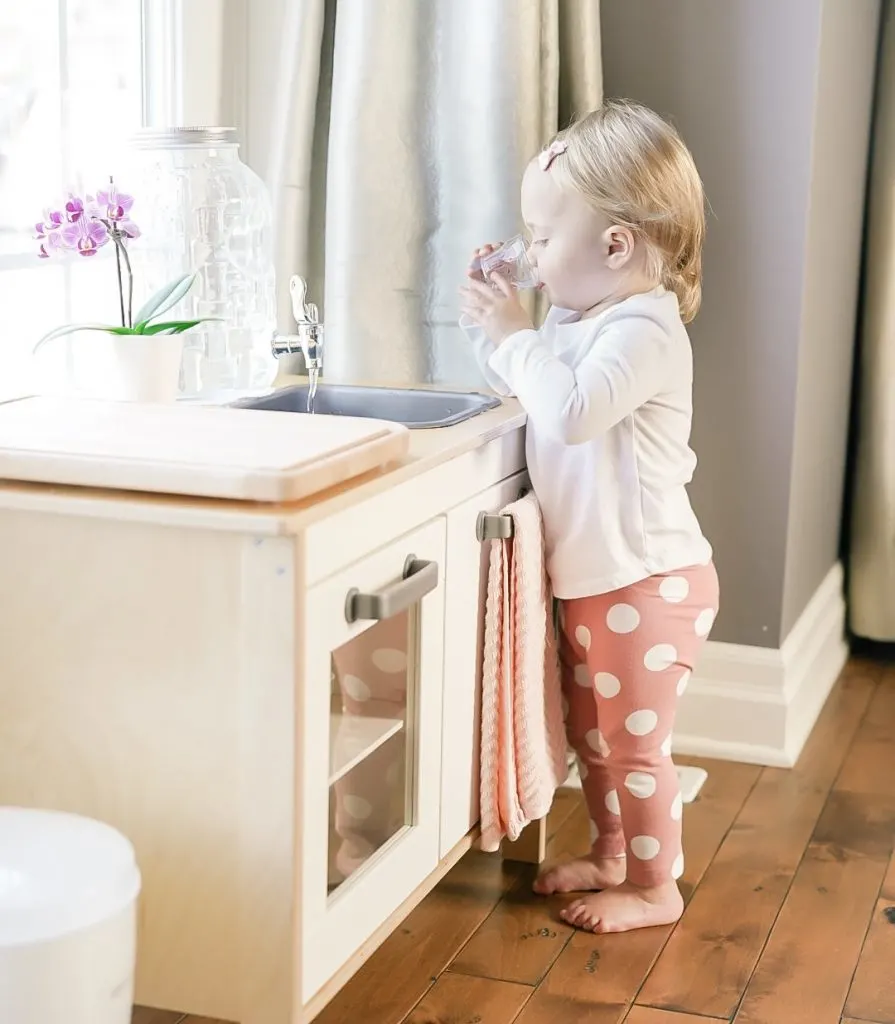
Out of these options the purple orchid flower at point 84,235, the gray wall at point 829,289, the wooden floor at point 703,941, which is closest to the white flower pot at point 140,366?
the purple orchid flower at point 84,235

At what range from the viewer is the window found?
1.91 metres

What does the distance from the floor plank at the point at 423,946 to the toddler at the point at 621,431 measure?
13 centimetres

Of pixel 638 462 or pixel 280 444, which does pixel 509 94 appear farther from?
pixel 280 444

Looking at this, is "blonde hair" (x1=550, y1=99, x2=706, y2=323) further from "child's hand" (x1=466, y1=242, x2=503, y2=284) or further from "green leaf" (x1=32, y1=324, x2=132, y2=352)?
"green leaf" (x1=32, y1=324, x2=132, y2=352)

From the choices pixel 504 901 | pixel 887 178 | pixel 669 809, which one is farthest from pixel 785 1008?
pixel 887 178

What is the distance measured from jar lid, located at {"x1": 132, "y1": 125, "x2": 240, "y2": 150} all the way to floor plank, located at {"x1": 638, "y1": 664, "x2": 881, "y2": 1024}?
119 centimetres

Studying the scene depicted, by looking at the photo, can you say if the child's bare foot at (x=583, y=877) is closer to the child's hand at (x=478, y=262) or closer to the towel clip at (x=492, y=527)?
the towel clip at (x=492, y=527)

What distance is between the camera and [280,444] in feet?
4.75

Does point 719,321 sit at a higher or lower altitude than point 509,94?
lower

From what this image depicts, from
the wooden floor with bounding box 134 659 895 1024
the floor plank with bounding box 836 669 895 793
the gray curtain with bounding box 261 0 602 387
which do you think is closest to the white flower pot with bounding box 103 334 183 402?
the gray curtain with bounding box 261 0 602 387

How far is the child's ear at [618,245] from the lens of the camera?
1819mm

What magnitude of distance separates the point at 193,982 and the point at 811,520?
167cm

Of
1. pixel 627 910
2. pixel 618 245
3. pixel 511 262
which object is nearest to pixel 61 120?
pixel 511 262

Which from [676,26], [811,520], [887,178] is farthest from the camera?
[887,178]
